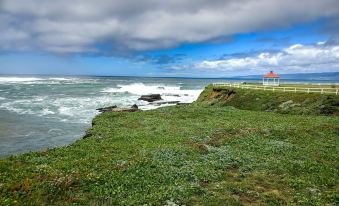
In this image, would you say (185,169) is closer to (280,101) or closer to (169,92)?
(280,101)

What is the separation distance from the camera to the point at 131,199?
1303cm

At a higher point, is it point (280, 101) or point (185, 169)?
point (280, 101)

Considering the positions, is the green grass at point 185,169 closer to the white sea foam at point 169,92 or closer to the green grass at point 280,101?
the green grass at point 280,101

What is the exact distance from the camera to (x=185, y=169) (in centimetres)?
1659

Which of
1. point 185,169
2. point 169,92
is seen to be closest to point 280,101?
point 185,169

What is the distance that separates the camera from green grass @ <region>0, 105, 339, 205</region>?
13.3 metres

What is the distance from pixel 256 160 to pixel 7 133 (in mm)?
28274

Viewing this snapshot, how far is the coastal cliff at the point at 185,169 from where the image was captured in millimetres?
13297

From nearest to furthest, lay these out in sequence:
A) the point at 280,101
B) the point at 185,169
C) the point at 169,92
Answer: the point at 185,169
the point at 280,101
the point at 169,92

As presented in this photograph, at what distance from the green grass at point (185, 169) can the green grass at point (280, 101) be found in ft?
39.3

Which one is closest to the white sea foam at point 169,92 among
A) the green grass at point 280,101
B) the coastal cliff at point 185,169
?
the green grass at point 280,101

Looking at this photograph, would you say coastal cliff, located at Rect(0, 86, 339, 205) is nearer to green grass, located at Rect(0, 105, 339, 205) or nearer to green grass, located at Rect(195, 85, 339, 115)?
green grass, located at Rect(0, 105, 339, 205)

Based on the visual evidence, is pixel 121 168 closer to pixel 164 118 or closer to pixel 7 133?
pixel 164 118

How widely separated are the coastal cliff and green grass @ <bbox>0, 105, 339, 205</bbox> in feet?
0.13
